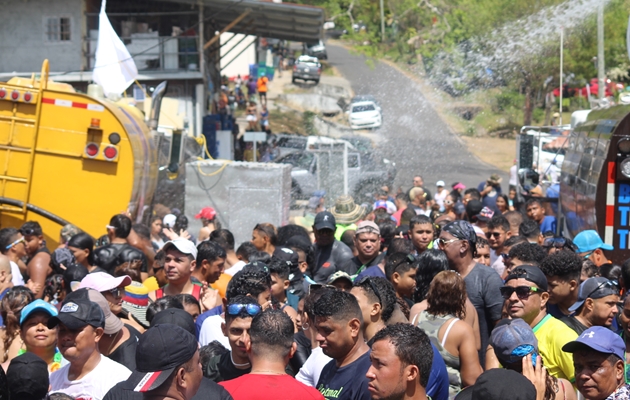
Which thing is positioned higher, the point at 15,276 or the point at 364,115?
the point at 364,115

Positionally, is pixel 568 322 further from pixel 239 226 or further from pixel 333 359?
pixel 239 226

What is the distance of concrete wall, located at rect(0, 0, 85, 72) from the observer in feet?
80.8

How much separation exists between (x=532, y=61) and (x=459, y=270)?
30.2 meters

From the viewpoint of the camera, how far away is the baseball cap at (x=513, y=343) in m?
3.97

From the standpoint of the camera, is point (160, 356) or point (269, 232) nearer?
point (160, 356)

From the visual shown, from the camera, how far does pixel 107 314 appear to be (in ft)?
16.9

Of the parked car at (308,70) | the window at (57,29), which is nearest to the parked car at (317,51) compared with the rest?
the parked car at (308,70)

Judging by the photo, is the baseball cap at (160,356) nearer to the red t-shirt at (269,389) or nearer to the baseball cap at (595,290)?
the red t-shirt at (269,389)

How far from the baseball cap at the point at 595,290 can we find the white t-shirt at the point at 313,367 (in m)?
1.95

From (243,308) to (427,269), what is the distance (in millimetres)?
1640

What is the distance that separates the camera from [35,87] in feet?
39.1

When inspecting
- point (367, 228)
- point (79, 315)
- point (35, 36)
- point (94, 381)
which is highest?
point (35, 36)

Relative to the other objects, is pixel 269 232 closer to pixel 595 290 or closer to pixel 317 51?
pixel 595 290

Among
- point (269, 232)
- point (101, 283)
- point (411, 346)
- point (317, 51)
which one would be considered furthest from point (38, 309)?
point (317, 51)
